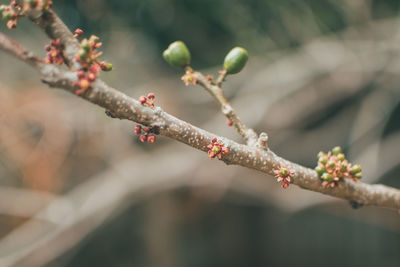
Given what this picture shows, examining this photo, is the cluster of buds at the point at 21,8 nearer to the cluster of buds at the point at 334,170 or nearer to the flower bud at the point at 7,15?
the flower bud at the point at 7,15

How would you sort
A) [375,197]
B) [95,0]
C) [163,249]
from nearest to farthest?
[375,197], [95,0], [163,249]

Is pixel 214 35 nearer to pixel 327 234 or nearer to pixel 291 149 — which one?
pixel 291 149

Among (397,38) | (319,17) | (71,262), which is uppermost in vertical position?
(319,17)

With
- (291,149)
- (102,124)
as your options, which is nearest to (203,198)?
(291,149)

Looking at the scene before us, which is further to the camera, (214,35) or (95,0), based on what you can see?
(214,35)

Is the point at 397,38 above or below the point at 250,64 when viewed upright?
below

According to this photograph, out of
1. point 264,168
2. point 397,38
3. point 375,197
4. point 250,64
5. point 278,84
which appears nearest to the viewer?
point 264,168

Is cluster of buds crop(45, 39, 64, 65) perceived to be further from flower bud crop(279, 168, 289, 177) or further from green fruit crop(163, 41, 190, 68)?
flower bud crop(279, 168, 289, 177)

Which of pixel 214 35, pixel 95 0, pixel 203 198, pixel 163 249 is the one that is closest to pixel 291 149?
pixel 203 198

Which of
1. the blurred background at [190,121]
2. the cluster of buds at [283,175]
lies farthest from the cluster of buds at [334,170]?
the blurred background at [190,121]
